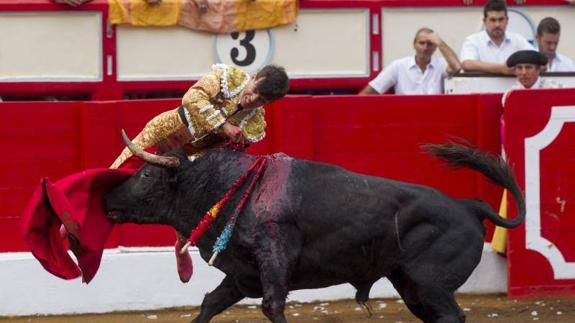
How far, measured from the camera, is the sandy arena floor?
8.23 meters

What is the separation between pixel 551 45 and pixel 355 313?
2712 millimetres

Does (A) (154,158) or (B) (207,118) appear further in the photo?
(B) (207,118)

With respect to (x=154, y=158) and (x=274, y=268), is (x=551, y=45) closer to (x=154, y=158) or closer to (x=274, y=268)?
(x=274, y=268)

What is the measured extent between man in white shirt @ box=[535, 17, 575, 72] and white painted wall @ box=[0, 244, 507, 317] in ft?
7.55

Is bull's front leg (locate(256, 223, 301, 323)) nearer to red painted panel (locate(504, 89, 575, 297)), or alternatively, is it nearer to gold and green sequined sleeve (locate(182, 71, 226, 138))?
gold and green sequined sleeve (locate(182, 71, 226, 138))

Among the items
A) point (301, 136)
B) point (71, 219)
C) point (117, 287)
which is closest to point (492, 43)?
point (301, 136)

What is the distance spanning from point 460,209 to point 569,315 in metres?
1.89

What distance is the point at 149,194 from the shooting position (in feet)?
21.2

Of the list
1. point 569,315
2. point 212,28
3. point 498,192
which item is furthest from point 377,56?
point 569,315

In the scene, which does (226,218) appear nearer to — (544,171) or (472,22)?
(544,171)

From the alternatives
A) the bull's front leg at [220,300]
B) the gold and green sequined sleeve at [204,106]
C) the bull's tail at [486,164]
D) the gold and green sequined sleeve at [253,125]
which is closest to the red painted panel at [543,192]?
the bull's tail at [486,164]

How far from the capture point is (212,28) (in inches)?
418

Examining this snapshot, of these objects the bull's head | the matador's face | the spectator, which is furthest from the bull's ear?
the spectator

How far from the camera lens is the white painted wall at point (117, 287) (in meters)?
8.42
